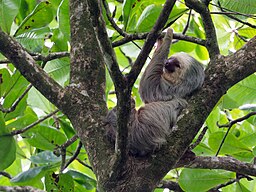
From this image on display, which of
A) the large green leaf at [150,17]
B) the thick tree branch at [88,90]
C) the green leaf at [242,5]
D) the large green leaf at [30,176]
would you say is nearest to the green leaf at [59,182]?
the large green leaf at [30,176]

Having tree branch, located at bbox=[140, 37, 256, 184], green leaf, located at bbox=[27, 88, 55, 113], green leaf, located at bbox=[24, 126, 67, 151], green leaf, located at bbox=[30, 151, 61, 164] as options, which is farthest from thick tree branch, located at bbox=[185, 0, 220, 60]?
green leaf, located at bbox=[27, 88, 55, 113]

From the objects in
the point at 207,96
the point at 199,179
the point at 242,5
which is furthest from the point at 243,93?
the point at 207,96

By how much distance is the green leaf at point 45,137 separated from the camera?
3.45 meters

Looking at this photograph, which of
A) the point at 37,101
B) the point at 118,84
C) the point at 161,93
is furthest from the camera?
the point at 161,93

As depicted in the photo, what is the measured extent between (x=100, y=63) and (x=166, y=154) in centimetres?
78

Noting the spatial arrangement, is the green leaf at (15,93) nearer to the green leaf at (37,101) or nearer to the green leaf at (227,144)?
the green leaf at (37,101)

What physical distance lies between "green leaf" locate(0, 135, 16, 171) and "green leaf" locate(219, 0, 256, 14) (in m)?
2.01

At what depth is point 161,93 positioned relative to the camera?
4172 mm

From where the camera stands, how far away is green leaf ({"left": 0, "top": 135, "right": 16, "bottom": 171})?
3.04m

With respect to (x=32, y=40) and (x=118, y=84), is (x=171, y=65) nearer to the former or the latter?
(x=32, y=40)

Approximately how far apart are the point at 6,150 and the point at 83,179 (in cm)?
78

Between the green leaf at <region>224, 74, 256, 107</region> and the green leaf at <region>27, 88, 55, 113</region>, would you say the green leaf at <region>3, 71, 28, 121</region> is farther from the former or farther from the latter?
the green leaf at <region>224, 74, 256, 107</region>

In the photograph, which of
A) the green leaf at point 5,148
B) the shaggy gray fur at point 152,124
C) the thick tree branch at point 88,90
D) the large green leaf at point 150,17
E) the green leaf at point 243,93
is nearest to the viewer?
the thick tree branch at point 88,90

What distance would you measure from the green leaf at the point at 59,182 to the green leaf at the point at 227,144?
1.13 meters
